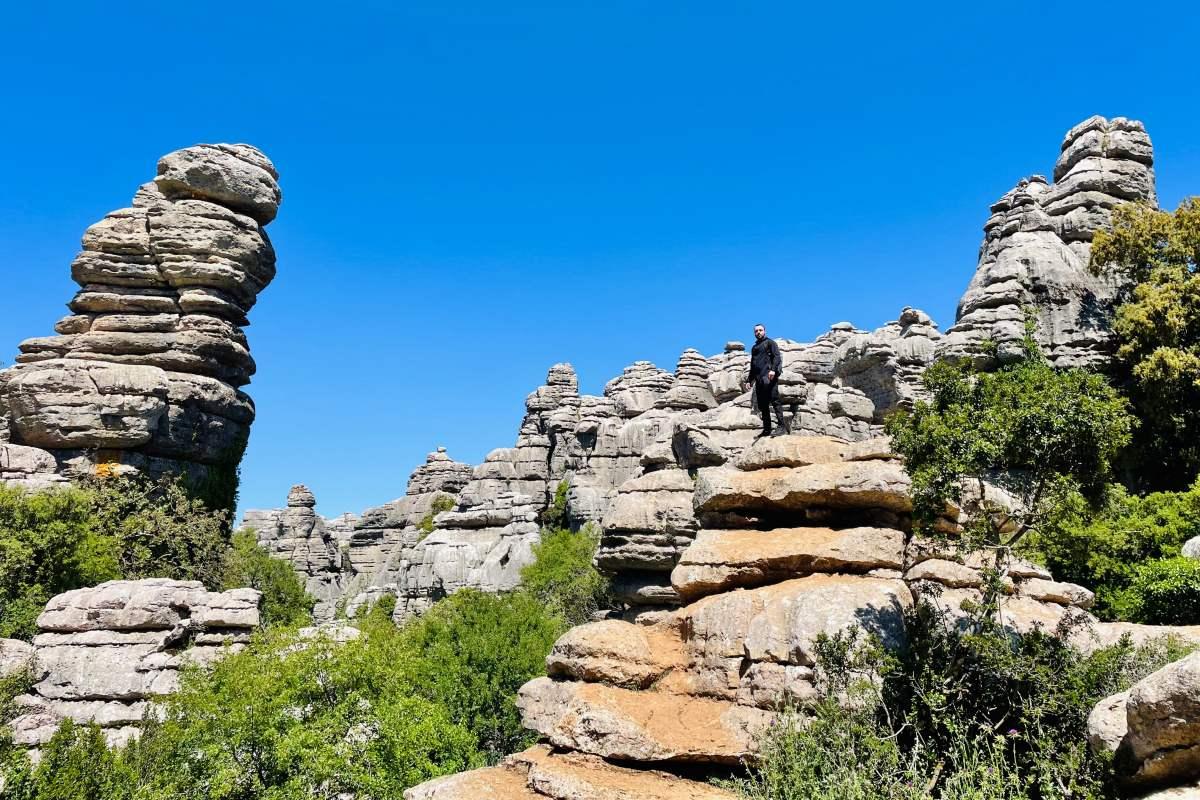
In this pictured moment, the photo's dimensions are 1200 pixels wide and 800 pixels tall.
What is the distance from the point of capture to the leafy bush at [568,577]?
121 feet

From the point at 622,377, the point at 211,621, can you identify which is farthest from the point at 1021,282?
the point at 622,377

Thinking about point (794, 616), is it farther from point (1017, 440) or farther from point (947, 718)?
point (1017, 440)

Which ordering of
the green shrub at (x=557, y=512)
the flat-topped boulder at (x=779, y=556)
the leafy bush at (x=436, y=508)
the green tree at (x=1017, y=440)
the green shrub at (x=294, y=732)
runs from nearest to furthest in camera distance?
the green tree at (x=1017, y=440) < the flat-topped boulder at (x=779, y=556) < the green shrub at (x=294, y=732) < the green shrub at (x=557, y=512) < the leafy bush at (x=436, y=508)

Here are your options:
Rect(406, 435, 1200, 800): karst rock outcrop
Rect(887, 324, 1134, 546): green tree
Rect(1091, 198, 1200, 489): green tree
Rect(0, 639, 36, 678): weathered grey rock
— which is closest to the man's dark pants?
Rect(406, 435, 1200, 800): karst rock outcrop

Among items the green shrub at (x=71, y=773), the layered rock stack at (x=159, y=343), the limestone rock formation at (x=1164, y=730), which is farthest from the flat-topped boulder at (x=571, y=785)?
the layered rock stack at (x=159, y=343)

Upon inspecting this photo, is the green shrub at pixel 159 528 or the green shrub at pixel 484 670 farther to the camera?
the green shrub at pixel 159 528

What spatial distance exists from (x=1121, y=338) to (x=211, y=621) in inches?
1329

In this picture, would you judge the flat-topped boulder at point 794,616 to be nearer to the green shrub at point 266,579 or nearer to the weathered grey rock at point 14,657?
the weathered grey rock at point 14,657

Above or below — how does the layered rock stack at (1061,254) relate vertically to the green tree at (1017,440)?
above

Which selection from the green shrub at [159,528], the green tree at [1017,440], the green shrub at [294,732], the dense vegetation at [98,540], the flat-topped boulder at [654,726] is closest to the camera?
the flat-topped boulder at [654,726]

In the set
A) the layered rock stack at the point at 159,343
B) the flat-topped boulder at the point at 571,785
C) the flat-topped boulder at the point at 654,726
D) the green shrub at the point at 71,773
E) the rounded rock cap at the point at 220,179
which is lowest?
the green shrub at the point at 71,773

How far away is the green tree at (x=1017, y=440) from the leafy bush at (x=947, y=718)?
1734mm

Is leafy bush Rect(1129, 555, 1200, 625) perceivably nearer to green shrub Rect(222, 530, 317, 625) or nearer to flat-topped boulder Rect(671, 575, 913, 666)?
flat-topped boulder Rect(671, 575, 913, 666)

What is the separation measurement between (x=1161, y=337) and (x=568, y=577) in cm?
3001
